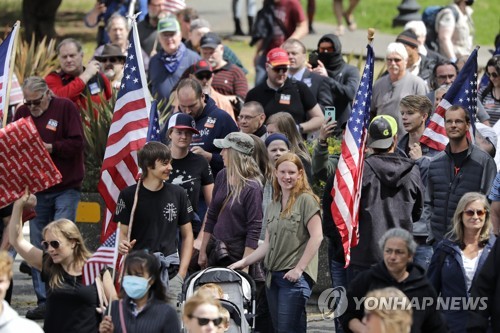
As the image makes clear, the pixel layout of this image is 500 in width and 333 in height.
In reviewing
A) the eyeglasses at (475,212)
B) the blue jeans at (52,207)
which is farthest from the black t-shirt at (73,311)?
the blue jeans at (52,207)

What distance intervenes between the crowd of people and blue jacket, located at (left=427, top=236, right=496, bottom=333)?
0.01 metres

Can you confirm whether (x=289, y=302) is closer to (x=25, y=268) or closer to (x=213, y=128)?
(x=213, y=128)

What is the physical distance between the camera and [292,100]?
15211 mm

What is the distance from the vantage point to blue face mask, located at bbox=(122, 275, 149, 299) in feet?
32.3

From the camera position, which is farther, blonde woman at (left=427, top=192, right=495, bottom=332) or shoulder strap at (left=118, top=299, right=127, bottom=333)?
blonde woman at (left=427, top=192, right=495, bottom=332)

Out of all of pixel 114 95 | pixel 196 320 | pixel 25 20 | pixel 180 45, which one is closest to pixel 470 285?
pixel 196 320

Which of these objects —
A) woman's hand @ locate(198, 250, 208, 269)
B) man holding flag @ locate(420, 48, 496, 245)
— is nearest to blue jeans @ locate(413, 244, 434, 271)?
man holding flag @ locate(420, 48, 496, 245)

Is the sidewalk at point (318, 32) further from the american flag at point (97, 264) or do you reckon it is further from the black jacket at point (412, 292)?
the black jacket at point (412, 292)

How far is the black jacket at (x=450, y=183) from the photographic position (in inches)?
472

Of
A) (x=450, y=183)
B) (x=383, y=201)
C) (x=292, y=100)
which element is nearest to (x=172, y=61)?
(x=292, y=100)

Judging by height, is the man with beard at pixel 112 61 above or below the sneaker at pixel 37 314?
above

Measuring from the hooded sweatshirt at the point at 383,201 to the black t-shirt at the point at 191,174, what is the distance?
5.90 ft

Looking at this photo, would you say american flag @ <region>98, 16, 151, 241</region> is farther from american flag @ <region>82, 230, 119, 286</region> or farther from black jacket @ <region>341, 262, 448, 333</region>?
black jacket @ <region>341, 262, 448, 333</region>

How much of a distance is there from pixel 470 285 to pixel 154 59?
7817mm
